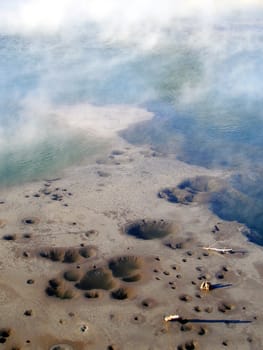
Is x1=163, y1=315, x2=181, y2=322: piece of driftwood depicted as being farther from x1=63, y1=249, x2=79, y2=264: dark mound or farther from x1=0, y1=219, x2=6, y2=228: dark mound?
x1=0, y1=219, x2=6, y2=228: dark mound

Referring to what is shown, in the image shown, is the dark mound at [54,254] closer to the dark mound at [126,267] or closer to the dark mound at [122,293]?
the dark mound at [126,267]

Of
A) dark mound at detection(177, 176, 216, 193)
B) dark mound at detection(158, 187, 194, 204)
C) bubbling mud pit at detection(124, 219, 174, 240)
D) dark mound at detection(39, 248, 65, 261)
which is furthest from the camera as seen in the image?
dark mound at detection(177, 176, 216, 193)

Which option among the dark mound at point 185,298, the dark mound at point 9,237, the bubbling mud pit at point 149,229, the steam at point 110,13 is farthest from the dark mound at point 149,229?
the steam at point 110,13

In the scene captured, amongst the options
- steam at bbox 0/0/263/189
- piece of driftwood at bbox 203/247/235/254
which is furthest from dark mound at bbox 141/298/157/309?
steam at bbox 0/0/263/189

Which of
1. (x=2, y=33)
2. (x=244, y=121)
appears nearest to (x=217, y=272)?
(x=244, y=121)

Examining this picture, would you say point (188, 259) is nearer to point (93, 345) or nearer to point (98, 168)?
point (93, 345)

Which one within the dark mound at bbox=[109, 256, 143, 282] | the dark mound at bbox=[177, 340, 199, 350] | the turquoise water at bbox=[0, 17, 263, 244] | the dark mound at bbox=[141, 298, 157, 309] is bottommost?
the dark mound at bbox=[177, 340, 199, 350]

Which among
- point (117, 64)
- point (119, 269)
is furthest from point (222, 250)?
point (117, 64)
